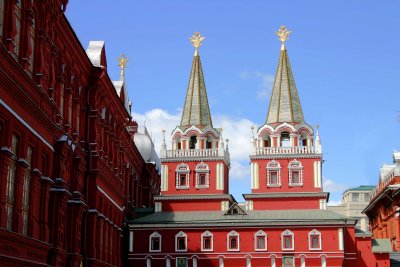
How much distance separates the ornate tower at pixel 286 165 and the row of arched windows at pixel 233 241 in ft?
15.9

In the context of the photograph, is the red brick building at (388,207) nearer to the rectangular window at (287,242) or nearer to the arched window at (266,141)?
the rectangular window at (287,242)

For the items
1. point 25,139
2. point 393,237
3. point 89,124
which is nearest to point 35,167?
point 25,139

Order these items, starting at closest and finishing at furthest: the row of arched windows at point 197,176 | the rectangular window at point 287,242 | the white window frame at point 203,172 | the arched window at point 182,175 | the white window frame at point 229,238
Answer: the rectangular window at point 287,242 < the white window frame at point 229,238 < the white window frame at point 203,172 < the row of arched windows at point 197,176 < the arched window at point 182,175

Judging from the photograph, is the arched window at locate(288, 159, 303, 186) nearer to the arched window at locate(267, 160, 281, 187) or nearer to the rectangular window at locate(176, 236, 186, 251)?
the arched window at locate(267, 160, 281, 187)

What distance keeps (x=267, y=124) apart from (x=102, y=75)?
30.0 m

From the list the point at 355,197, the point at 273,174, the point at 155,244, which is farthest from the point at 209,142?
the point at 355,197

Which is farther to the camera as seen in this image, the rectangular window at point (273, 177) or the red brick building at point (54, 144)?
the rectangular window at point (273, 177)

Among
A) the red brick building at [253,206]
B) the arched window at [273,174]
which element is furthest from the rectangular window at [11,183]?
the arched window at [273,174]

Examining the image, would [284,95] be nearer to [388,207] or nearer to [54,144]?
[388,207]

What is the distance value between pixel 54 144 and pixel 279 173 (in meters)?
37.3

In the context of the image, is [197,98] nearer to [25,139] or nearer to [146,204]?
[146,204]

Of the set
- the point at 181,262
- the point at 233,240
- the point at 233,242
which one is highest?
the point at 233,240

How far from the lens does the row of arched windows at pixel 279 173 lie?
66.8m

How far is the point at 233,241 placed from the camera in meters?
62.6
